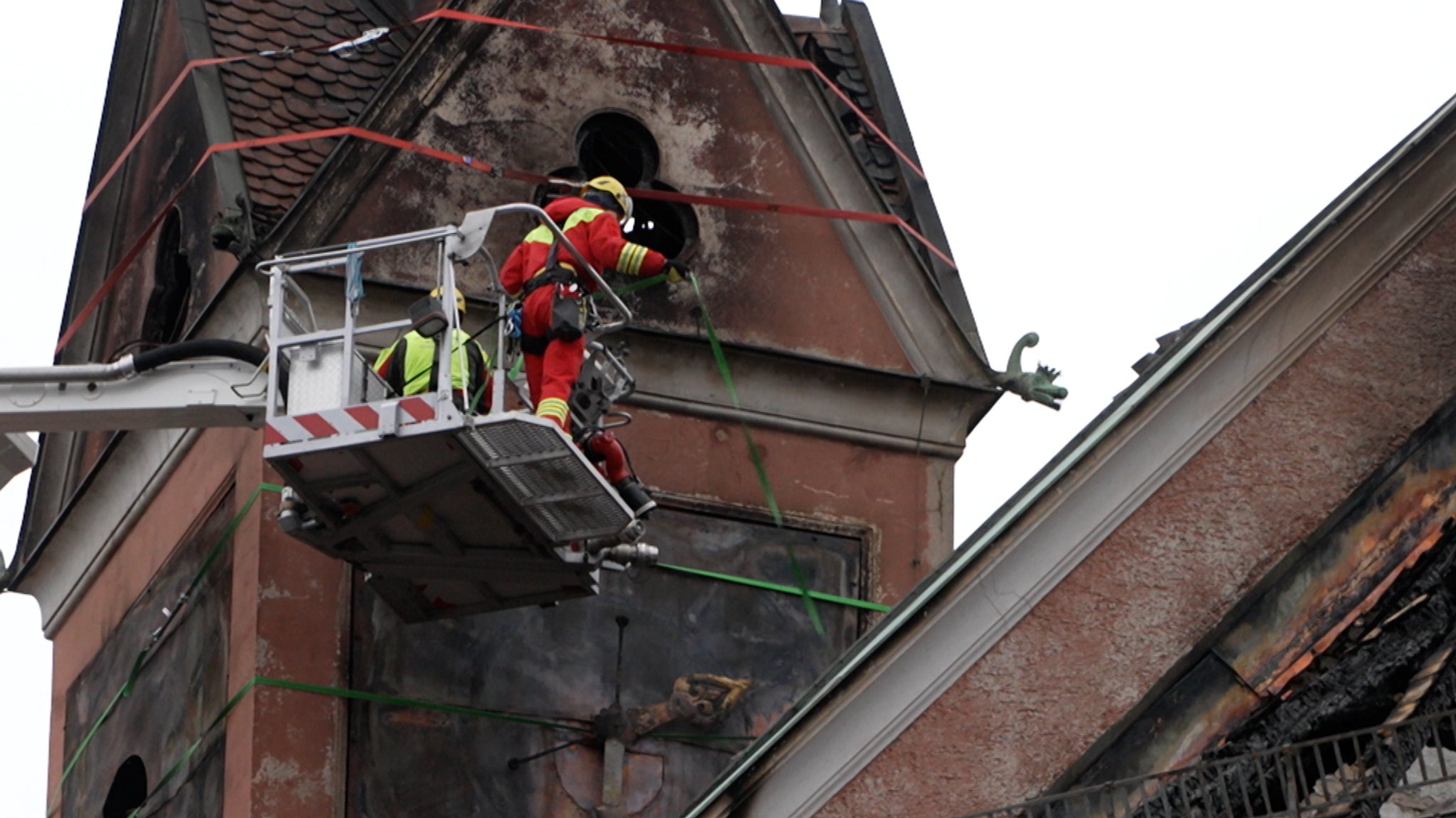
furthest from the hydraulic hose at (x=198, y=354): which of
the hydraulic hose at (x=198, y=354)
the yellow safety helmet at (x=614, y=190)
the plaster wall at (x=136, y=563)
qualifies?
the yellow safety helmet at (x=614, y=190)

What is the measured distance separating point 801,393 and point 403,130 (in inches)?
114

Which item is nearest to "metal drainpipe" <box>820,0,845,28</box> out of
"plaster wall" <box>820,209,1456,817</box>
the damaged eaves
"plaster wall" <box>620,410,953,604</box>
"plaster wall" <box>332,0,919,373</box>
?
"plaster wall" <box>332,0,919,373</box>

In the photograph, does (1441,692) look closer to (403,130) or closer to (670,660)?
(670,660)

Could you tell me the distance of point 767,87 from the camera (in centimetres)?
2561

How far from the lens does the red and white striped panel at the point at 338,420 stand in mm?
19906

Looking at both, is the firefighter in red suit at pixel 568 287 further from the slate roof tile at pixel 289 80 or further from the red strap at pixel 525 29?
the red strap at pixel 525 29

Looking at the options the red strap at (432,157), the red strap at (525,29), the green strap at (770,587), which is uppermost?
the red strap at (525,29)

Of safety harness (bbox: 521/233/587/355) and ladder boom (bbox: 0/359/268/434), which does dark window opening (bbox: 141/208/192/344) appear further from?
safety harness (bbox: 521/233/587/355)

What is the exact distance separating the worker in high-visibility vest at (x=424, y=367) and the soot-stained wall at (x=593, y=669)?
279 cm

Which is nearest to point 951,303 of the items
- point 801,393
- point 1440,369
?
point 801,393

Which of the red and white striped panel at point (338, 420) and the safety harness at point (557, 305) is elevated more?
the safety harness at point (557, 305)

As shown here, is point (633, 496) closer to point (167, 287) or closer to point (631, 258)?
point (631, 258)

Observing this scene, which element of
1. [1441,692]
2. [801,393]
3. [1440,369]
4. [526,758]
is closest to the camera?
[1441,692]

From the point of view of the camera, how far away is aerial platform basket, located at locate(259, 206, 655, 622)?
20.0m
